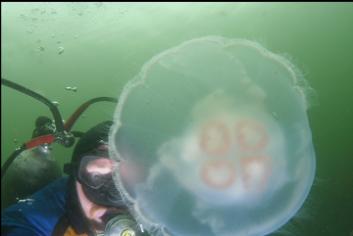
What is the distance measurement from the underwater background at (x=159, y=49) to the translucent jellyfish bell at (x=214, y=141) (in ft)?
1.06

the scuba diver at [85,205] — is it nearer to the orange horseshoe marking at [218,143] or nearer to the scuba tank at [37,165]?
the scuba tank at [37,165]

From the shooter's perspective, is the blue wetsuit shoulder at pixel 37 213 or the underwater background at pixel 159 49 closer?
the blue wetsuit shoulder at pixel 37 213

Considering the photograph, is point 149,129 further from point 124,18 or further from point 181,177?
point 124,18

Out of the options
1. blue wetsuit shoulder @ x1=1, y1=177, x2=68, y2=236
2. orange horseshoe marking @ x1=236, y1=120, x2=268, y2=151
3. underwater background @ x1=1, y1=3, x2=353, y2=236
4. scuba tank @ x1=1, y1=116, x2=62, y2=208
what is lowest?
underwater background @ x1=1, y1=3, x2=353, y2=236

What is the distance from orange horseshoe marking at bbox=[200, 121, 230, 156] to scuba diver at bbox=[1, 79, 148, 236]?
2.67 feet

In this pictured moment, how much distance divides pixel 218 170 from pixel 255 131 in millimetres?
279

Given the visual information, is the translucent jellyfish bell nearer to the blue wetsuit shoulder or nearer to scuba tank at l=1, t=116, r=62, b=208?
the blue wetsuit shoulder

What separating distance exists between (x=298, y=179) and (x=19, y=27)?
9491 mm

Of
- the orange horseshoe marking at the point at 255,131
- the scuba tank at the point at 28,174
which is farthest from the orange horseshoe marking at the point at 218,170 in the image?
the scuba tank at the point at 28,174

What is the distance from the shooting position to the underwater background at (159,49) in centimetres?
914

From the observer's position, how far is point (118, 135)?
222 centimetres

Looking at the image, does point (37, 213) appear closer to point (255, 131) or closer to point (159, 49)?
point (255, 131)

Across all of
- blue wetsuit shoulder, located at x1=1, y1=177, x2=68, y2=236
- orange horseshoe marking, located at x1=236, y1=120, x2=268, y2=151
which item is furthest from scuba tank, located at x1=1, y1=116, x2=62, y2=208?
orange horseshoe marking, located at x1=236, y1=120, x2=268, y2=151

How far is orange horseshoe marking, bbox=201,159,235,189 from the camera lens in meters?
2.08
